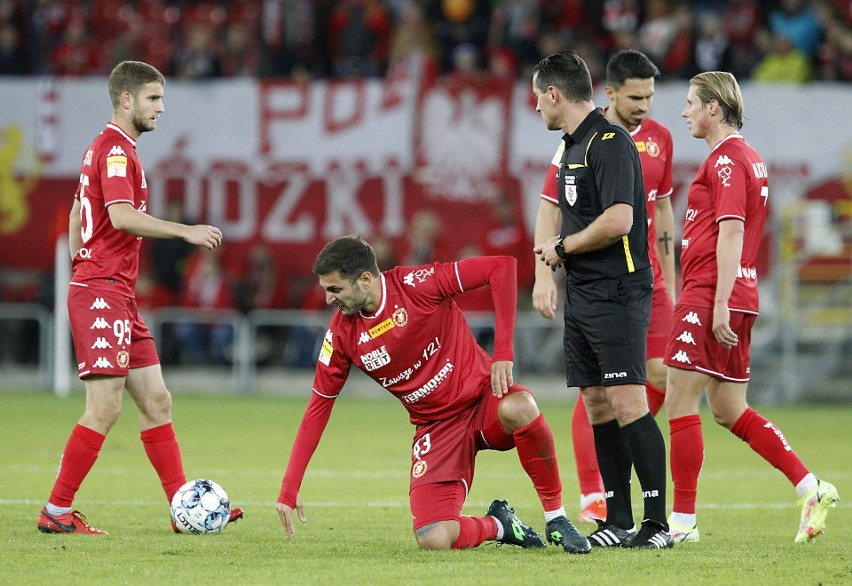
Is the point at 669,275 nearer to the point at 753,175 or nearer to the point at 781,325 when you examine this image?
the point at 753,175

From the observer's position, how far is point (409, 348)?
6734mm

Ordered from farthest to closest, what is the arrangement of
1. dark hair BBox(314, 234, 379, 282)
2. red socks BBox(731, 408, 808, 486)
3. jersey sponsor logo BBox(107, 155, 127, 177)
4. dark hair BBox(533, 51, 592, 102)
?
red socks BBox(731, 408, 808, 486), jersey sponsor logo BBox(107, 155, 127, 177), dark hair BBox(533, 51, 592, 102), dark hair BBox(314, 234, 379, 282)

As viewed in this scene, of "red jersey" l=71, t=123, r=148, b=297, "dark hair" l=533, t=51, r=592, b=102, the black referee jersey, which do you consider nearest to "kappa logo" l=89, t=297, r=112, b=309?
"red jersey" l=71, t=123, r=148, b=297

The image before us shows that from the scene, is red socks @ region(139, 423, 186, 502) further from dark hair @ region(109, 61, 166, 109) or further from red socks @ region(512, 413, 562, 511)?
red socks @ region(512, 413, 562, 511)

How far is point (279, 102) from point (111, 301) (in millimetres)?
10723

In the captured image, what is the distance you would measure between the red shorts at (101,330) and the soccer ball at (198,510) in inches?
28.1

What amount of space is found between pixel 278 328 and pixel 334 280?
11518 millimetres

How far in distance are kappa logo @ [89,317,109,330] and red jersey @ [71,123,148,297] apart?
20 cm

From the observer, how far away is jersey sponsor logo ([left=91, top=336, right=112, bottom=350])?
23.4ft

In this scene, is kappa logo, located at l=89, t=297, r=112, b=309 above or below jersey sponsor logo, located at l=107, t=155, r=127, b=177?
below

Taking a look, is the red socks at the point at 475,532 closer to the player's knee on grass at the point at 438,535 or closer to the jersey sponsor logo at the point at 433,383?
the player's knee on grass at the point at 438,535

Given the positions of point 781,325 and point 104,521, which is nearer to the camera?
point 104,521

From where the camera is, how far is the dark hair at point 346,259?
6.34m

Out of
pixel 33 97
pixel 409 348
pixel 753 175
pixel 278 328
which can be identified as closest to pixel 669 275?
pixel 753 175
